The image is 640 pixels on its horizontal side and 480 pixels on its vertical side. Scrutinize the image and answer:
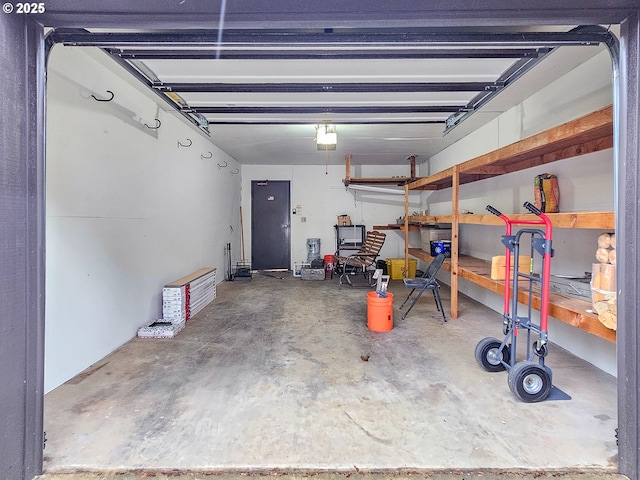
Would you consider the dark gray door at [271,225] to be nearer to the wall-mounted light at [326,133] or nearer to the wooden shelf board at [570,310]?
the wall-mounted light at [326,133]

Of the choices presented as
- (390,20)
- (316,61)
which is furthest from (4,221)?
(316,61)

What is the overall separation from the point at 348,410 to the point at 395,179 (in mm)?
4916

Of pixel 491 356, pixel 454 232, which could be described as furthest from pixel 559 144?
pixel 491 356

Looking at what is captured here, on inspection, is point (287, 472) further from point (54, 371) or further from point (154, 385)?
point (54, 371)

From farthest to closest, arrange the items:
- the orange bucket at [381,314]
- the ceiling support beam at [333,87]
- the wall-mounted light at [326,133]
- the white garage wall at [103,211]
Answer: the wall-mounted light at [326,133] → the orange bucket at [381,314] → the ceiling support beam at [333,87] → the white garage wall at [103,211]

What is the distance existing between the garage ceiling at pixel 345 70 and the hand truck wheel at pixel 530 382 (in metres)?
1.86

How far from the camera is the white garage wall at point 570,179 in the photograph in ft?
7.63

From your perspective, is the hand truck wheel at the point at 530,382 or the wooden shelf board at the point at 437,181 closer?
the hand truck wheel at the point at 530,382

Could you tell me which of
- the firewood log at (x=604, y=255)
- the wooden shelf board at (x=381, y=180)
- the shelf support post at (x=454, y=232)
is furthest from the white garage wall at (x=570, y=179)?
the wooden shelf board at (x=381, y=180)

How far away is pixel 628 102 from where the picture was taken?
1.32 m

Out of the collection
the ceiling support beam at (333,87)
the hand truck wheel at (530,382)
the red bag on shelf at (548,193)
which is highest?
the ceiling support beam at (333,87)

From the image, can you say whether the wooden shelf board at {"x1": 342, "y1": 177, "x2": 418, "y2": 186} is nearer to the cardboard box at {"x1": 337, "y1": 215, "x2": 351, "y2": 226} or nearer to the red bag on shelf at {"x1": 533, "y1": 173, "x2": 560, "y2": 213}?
the cardboard box at {"x1": 337, "y1": 215, "x2": 351, "y2": 226}

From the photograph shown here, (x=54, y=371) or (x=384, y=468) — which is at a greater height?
(x=54, y=371)

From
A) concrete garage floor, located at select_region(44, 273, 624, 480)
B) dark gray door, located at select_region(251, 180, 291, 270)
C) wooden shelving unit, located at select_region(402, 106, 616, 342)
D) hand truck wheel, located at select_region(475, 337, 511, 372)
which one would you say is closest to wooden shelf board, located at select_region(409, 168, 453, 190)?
wooden shelving unit, located at select_region(402, 106, 616, 342)
